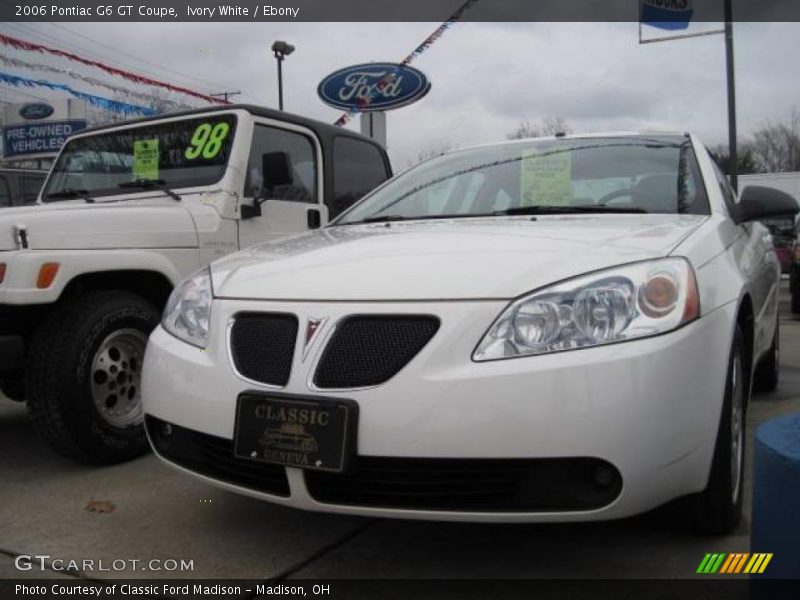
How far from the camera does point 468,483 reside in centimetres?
208

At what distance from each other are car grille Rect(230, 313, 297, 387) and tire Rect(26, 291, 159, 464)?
55.1 inches

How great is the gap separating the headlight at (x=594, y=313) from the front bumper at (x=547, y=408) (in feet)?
0.11

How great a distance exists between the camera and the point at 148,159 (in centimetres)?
459

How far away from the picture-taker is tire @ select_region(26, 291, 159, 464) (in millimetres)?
3367

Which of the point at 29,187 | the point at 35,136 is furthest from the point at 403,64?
the point at 35,136

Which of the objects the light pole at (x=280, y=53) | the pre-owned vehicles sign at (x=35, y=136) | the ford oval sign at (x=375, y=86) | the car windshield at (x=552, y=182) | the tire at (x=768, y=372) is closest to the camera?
the car windshield at (x=552, y=182)

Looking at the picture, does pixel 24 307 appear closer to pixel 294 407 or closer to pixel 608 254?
pixel 294 407

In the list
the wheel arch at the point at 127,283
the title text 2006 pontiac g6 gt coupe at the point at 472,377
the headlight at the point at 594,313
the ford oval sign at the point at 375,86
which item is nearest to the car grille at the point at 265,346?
the title text 2006 pontiac g6 gt coupe at the point at 472,377

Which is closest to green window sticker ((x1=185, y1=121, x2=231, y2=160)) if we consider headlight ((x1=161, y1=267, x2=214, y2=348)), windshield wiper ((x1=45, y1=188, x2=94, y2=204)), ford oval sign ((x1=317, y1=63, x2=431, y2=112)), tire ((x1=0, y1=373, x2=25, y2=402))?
windshield wiper ((x1=45, y1=188, x2=94, y2=204))

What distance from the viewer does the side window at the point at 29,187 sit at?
8.98m

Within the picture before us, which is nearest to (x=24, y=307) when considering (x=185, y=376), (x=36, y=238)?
(x=36, y=238)

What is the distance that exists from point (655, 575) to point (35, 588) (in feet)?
6.23

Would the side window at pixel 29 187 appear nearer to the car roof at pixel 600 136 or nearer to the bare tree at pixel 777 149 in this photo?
the car roof at pixel 600 136

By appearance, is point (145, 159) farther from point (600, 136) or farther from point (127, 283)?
point (600, 136)
